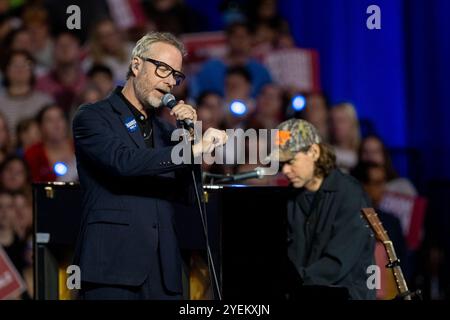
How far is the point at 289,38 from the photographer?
31.3 ft

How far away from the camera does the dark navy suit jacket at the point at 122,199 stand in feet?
14.3

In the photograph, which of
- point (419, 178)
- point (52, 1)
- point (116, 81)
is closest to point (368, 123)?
point (419, 178)

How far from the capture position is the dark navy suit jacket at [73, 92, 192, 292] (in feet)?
14.3

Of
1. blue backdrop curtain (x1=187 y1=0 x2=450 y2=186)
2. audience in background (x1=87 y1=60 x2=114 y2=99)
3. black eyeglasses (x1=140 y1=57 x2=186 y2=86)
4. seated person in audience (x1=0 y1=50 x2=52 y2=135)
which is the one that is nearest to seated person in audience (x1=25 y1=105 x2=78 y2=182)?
seated person in audience (x1=0 y1=50 x2=52 y2=135)

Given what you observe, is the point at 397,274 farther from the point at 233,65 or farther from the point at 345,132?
the point at 233,65

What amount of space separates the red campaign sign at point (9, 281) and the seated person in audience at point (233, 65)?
7.63ft

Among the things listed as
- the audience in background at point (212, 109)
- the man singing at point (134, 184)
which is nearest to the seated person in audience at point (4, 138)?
the audience in background at point (212, 109)

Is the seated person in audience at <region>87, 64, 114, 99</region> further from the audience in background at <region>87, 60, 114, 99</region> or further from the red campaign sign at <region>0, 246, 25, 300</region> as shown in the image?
the red campaign sign at <region>0, 246, 25, 300</region>

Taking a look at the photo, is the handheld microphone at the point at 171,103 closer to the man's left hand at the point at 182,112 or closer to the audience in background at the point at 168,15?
the man's left hand at the point at 182,112

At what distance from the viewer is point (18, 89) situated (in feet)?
28.9
